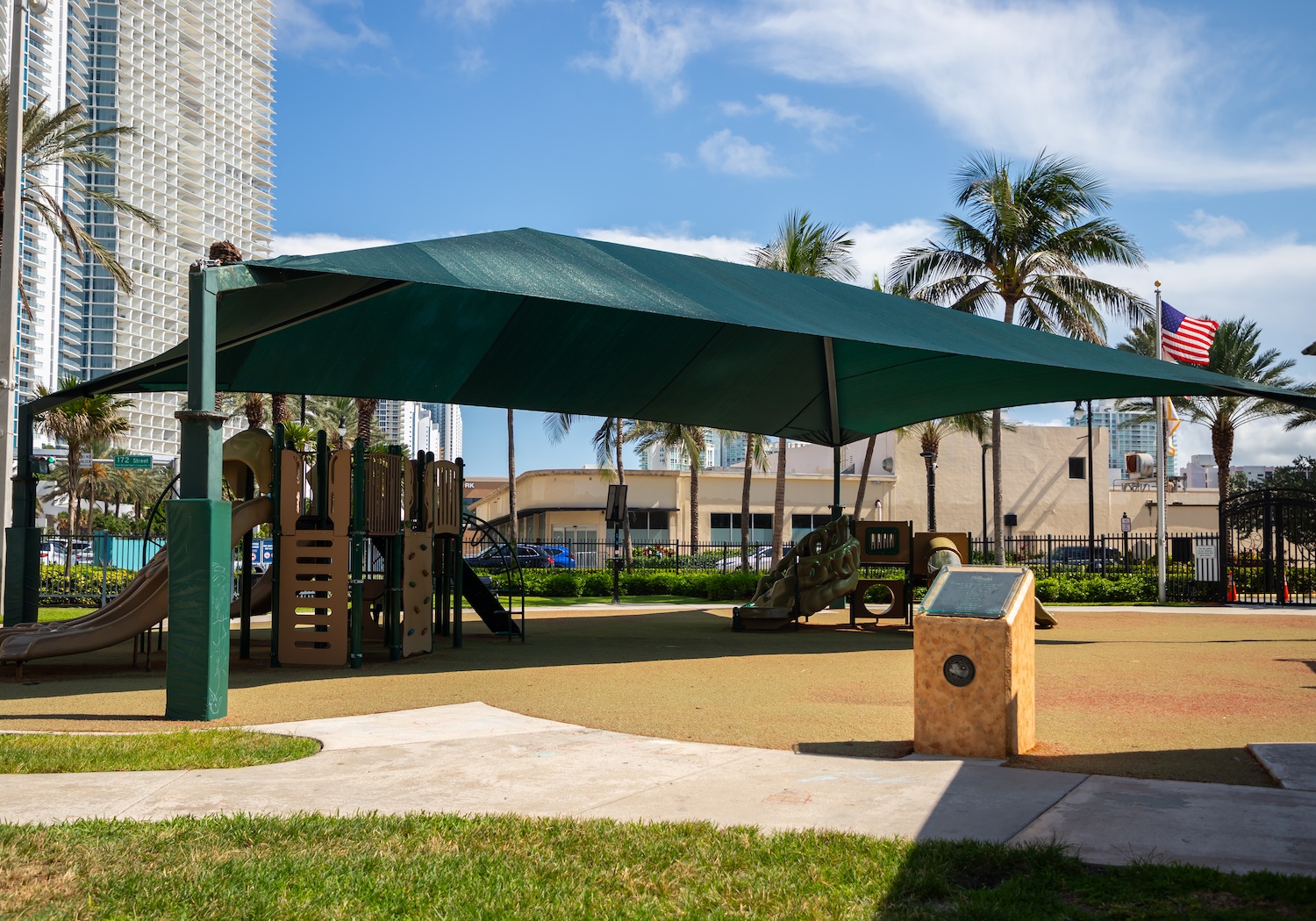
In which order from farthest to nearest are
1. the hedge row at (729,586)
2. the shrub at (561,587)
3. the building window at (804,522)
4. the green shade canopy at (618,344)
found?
the building window at (804,522)
the shrub at (561,587)
the hedge row at (729,586)
the green shade canopy at (618,344)

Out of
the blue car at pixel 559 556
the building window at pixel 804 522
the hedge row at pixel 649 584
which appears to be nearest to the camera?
the hedge row at pixel 649 584

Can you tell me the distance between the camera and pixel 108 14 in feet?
554

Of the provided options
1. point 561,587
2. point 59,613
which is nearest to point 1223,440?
point 561,587

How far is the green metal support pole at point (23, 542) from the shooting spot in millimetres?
14617

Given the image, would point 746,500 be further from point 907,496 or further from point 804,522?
point 907,496

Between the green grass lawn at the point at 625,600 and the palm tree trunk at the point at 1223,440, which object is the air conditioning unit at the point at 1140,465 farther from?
the green grass lawn at the point at 625,600

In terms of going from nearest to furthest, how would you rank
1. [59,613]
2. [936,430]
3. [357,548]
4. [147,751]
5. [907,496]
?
[147,751], [357,548], [59,613], [936,430], [907,496]

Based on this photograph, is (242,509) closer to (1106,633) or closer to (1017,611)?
(1017,611)

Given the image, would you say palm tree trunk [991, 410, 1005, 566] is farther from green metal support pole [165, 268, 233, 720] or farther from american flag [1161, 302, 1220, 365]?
green metal support pole [165, 268, 233, 720]

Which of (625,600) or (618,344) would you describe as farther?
(625,600)

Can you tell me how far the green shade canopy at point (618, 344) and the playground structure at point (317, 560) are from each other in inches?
72.9

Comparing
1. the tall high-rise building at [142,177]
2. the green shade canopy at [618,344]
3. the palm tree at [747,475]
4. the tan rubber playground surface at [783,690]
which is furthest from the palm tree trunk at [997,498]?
the tall high-rise building at [142,177]

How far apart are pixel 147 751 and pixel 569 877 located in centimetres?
437

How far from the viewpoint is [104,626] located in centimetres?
1220
